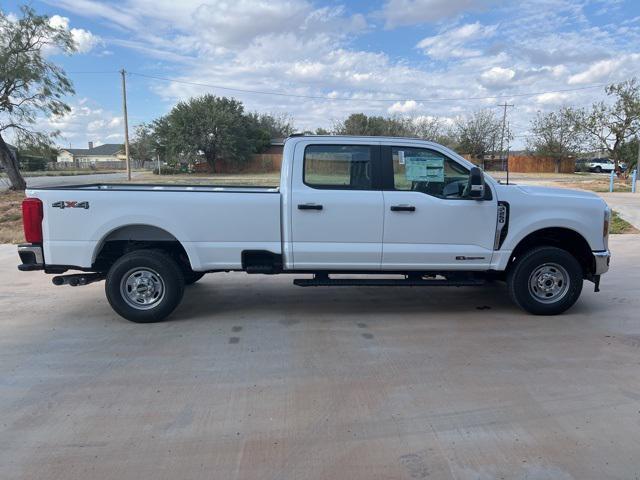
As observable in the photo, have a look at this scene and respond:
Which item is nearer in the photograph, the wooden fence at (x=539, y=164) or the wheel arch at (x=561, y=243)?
the wheel arch at (x=561, y=243)

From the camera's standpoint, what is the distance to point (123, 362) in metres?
4.63

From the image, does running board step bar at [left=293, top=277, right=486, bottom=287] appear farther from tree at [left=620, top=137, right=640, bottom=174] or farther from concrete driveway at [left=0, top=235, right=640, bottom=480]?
tree at [left=620, top=137, right=640, bottom=174]

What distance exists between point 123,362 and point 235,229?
175 cm

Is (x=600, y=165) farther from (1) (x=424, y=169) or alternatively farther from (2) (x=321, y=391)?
(2) (x=321, y=391)

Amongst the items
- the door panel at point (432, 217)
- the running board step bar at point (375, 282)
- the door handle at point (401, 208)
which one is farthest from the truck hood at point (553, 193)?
the door handle at point (401, 208)

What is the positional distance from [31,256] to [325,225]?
3.18 meters

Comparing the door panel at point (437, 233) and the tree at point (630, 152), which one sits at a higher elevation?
the tree at point (630, 152)

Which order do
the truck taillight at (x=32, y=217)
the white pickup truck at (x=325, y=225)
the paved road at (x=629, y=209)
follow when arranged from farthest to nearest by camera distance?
the paved road at (x=629, y=209) → the white pickup truck at (x=325, y=225) → the truck taillight at (x=32, y=217)

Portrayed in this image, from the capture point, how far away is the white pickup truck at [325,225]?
545 centimetres

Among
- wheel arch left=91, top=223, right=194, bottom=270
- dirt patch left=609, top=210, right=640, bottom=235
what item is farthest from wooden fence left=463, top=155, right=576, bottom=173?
wheel arch left=91, top=223, right=194, bottom=270

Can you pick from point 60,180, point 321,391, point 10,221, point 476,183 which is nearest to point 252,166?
point 60,180

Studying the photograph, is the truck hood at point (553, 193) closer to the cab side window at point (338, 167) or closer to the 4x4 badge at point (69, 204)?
the cab side window at point (338, 167)

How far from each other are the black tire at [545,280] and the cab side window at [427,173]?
1.17m

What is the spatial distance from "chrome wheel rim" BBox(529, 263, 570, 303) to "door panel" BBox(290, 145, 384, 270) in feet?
6.13
